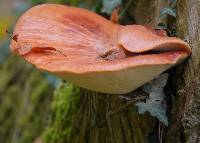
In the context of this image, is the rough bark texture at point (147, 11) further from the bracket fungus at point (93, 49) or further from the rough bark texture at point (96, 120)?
the rough bark texture at point (96, 120)

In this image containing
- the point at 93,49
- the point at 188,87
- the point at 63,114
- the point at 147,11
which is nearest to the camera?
the point at 188,87

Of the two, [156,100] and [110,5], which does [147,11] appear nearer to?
[110,5]

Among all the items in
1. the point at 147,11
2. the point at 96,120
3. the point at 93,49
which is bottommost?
the point at 96,120

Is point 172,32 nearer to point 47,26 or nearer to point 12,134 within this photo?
point 47,26

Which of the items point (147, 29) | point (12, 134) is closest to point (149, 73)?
point (147, 29)

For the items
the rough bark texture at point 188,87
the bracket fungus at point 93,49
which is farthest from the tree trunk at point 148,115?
the bracket fungus at point 93,49

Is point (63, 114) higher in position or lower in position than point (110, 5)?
lower

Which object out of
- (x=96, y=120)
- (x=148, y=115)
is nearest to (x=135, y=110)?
(x=148, y=115)
